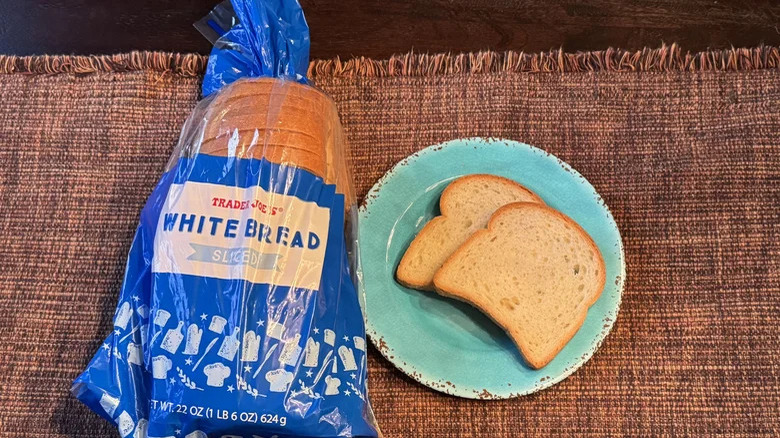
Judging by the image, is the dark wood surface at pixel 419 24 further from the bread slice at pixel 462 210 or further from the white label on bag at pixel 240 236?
the white label on bag at pixel 240 236

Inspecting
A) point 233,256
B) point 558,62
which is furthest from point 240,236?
point 558,62

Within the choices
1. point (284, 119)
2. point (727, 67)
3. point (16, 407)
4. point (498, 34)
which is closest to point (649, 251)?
point (727, 67)

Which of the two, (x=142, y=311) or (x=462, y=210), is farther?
(x=462, y=210)

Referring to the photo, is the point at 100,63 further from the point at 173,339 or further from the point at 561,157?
the point at 561,157

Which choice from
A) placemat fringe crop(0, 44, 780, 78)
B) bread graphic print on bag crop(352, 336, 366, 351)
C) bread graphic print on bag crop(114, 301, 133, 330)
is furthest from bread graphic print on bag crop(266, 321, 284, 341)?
placemat fringe crop(0, 44, 780, 78)

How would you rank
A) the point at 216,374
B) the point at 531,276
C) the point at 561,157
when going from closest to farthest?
the point at 216,374
the point at 531,276
the point at 561,157

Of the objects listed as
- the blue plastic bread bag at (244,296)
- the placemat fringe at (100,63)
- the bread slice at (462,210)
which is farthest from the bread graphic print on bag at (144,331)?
the placemat fringe at (100,63)
